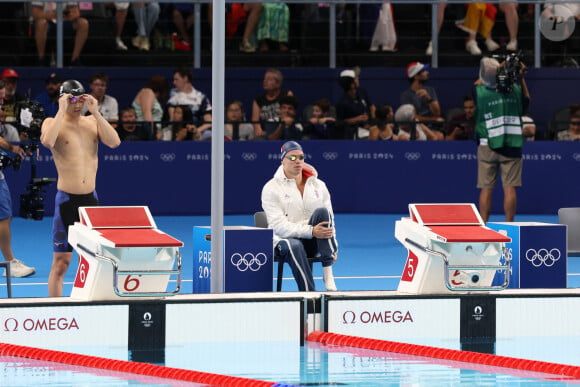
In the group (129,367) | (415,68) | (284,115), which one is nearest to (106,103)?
(284,115)

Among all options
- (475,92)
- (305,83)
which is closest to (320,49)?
(305,83)

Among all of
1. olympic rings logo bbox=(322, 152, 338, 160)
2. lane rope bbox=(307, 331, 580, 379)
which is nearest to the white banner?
lane rope bbox=(307, 331, 580, 379)

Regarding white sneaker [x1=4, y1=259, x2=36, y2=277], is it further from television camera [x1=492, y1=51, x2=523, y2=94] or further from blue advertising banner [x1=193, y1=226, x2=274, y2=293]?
television camera [x1=492, y1=51, x2=523, y2=94]

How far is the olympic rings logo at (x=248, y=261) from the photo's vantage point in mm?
9461

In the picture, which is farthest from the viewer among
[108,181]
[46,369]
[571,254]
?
[108,181]

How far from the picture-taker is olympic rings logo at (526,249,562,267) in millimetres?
9852

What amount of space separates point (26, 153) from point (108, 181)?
5.81 metres

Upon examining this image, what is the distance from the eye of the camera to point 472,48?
1975 cm

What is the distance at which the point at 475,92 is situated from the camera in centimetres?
1437

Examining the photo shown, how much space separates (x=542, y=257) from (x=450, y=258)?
4.15ft

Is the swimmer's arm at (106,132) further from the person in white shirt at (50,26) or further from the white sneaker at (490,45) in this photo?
the white sneaker at (490,45)

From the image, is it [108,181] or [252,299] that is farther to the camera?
[108,181]

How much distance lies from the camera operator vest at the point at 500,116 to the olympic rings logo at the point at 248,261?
16.8 feet

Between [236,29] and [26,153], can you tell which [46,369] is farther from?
[236,29]
